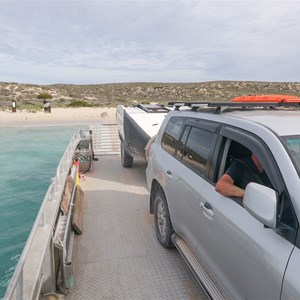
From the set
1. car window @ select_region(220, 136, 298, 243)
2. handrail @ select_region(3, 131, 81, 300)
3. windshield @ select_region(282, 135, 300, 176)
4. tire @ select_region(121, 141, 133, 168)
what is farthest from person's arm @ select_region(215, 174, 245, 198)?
tire @ select_region(121, 141, 133, 168)

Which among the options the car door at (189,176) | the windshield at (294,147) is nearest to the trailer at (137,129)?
the car door at (189,176)

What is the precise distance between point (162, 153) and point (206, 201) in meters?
1.77

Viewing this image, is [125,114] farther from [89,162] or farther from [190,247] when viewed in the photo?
[190,247]

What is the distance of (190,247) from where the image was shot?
3.45 metres

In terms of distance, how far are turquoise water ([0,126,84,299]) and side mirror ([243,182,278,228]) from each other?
3913 millimetres

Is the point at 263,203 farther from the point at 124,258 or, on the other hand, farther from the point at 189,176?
the point at 124,258

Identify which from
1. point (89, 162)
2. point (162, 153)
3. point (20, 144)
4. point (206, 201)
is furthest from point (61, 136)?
point (206, 201)

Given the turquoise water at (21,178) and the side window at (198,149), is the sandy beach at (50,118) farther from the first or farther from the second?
the side window at (198,149)

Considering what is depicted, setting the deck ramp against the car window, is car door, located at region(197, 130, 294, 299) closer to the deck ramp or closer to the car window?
the car window

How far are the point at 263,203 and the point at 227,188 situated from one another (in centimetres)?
73

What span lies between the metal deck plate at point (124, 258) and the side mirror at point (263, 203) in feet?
6.27

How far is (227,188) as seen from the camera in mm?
2654

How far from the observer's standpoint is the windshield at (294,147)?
2133mm

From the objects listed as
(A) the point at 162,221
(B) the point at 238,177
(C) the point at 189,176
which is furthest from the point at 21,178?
(B) the point at 238,177
